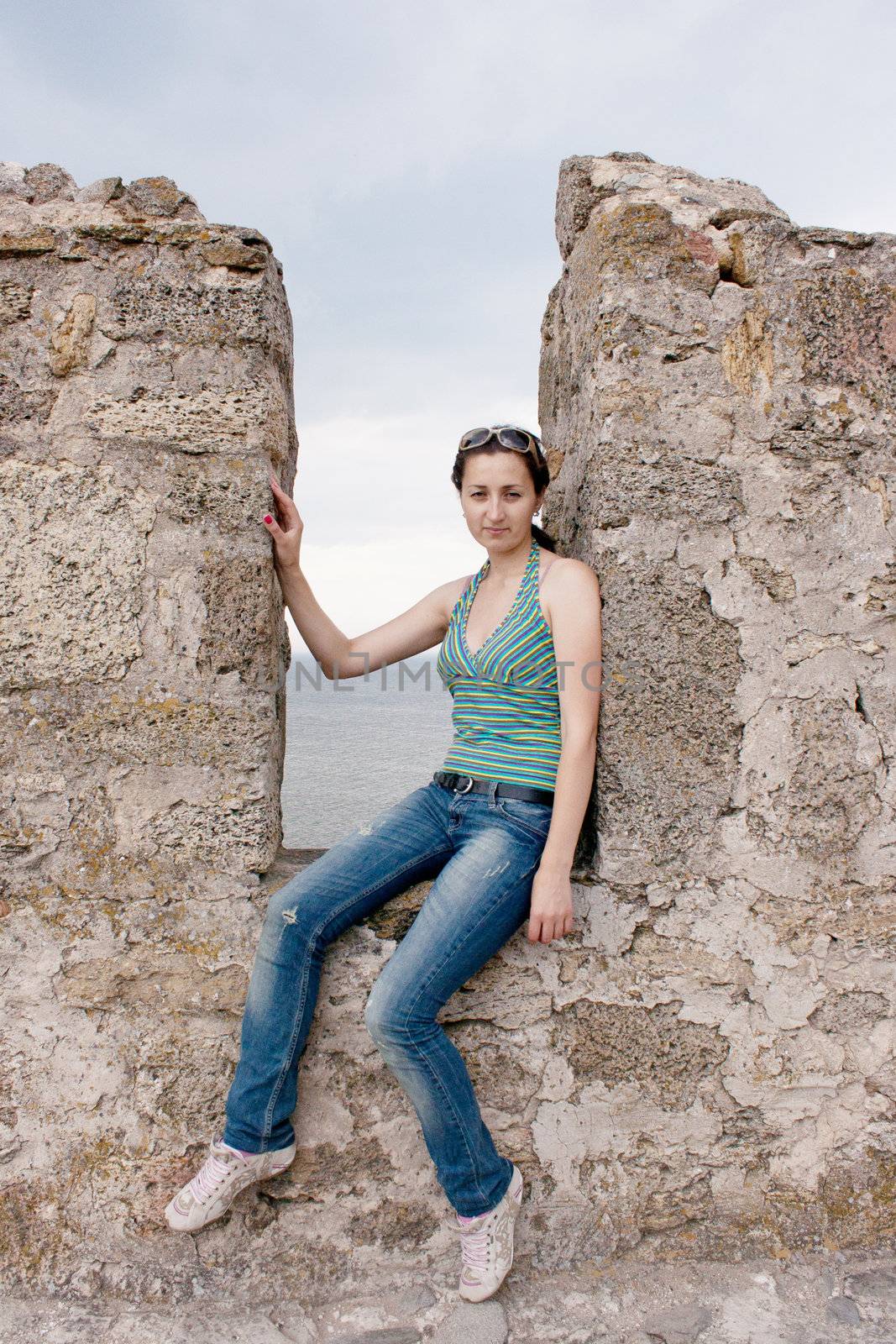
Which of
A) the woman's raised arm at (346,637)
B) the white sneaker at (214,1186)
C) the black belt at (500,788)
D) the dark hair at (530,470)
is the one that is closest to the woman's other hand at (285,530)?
the woman's raised arm at (346,637)

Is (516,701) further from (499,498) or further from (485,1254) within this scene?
(485,1254)

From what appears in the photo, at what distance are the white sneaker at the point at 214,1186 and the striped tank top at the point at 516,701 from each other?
903mm

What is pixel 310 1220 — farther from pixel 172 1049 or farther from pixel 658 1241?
pixel 658 1241

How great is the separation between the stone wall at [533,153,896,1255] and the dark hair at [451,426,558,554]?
4.3 inches

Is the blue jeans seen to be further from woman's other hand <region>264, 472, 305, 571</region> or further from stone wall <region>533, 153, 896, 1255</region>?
woman's other hand <region>264, 472, 305, 571</region>

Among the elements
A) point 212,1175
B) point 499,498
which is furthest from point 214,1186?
point 499,498

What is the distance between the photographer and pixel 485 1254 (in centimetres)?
182

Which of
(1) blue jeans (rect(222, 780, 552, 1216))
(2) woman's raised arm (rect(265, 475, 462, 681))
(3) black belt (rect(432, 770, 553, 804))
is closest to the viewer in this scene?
(1) blue jeans (rect(222, 780, 552, 1216))

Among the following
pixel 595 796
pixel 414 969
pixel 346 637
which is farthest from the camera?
pixel 346 637

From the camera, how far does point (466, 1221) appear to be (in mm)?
1825

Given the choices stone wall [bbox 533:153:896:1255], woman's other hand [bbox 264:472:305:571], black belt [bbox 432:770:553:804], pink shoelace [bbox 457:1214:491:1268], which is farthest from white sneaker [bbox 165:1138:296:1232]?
woman's other hand [bbox 264:472:305:571]

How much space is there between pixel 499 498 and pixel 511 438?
0.42 feet

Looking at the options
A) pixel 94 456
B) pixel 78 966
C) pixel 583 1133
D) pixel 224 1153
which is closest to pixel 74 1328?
pixel 224 1153

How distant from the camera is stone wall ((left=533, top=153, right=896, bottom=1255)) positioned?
6.43ft
